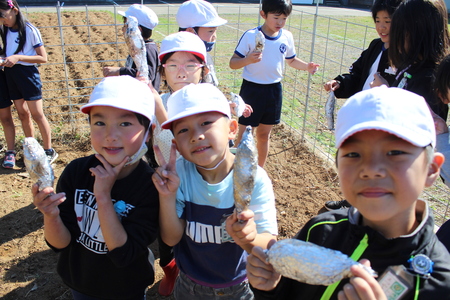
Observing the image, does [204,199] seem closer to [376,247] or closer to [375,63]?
[376,247]

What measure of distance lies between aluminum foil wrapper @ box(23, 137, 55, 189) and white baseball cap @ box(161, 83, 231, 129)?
512 mm

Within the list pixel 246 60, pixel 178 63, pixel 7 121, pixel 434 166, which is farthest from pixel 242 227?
pixel 7 121

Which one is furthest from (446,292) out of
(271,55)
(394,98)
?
(271,55)

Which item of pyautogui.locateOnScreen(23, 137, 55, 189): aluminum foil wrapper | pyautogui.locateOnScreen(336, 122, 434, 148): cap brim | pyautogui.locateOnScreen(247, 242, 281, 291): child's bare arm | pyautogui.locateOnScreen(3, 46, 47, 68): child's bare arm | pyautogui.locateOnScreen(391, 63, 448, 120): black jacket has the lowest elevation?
pyautogui.locateOnScreen(247, 242, 281, 291): child's bare arm

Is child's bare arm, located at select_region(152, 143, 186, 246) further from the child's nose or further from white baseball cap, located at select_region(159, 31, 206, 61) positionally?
white baseball cap, located at select_region(159, 31, 206, 61)

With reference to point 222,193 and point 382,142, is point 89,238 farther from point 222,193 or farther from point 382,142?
point 382,142

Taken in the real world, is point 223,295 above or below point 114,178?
below

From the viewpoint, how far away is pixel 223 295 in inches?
72.6

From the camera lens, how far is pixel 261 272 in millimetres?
1285

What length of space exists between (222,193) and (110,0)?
21.3 meters

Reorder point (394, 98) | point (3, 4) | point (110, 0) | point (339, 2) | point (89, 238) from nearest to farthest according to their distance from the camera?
point (394, 98) < point (89, 238) < point (3, 4) < point (110, 0) < point (339, 2)

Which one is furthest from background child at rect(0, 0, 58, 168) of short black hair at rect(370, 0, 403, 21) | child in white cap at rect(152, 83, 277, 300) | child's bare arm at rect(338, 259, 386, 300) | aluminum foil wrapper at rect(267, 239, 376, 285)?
child's bare arm at rect(338, 259, 386, 300)

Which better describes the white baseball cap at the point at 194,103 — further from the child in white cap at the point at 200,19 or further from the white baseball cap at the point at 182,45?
the child in white cap at the point at 200,19

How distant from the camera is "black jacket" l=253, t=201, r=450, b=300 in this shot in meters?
1.10
